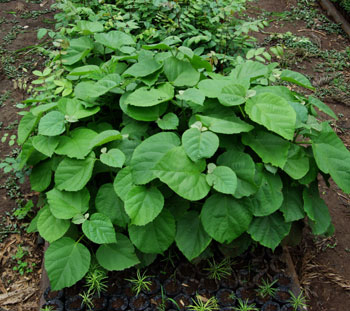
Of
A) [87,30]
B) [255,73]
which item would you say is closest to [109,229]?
[255,73]

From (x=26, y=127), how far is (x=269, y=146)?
1.41 meters

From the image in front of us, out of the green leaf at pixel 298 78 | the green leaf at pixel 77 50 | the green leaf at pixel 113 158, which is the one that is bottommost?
the green leaf at pixel 113 158

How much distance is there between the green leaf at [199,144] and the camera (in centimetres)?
163

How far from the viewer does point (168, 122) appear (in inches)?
75.0

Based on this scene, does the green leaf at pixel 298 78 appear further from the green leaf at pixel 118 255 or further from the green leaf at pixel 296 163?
the green leaf at pixel 118 255

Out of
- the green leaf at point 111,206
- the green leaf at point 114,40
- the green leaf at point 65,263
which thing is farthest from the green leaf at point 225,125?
the green leaf at point 114,40

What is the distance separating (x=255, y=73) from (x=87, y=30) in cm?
127

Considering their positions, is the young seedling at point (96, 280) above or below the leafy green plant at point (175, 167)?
below

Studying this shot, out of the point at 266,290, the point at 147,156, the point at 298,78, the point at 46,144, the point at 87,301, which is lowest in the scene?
the point at 87,301

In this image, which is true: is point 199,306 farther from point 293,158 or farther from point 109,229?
point 293,158

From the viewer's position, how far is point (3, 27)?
4551mm

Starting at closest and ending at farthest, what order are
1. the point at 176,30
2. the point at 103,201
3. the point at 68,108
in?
the point at 103,201
the point at 68,108
the point at 176,30

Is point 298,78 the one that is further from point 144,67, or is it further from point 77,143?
point 77,143

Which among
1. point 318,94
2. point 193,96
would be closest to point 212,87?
point 193,96
